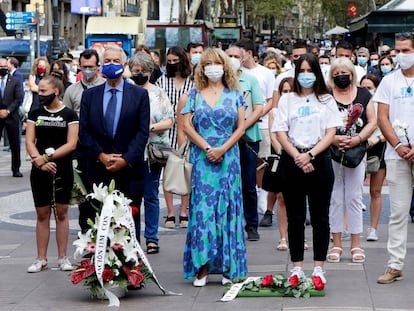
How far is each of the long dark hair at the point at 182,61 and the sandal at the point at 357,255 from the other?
3.14 meters

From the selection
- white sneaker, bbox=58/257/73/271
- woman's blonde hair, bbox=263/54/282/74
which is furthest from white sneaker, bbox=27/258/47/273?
woman's blonde hair, bbox=263/54/282/74

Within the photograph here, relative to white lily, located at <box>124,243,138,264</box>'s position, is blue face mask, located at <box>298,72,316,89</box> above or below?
above

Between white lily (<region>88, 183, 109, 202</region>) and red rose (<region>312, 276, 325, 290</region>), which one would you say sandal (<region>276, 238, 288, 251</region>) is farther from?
white lily (<region>88, 183, 109, 202</region>)

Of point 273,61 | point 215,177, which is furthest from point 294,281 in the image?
point 273,61

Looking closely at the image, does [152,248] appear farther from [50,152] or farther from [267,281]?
[267,281]

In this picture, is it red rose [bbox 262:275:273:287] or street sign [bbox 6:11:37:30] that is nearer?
red rose [bbox 262:275:273:287]

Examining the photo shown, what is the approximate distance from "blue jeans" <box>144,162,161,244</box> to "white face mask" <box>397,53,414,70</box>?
9.92 ft

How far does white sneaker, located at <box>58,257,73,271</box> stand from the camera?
10.2m

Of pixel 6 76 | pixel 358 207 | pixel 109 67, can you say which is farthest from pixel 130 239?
pixel 6 76

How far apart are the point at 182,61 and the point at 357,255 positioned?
3293 millimetres

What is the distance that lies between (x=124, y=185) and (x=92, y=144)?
0.44m

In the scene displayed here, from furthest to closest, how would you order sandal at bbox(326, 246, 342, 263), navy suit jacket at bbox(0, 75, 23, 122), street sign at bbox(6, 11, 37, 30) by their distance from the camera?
street sign at bbox(6, 11, 37, 30) < navy suit jacket at bbox(0, 75, 23, 122) < sandal at bbox(326, 246, 342, 263)

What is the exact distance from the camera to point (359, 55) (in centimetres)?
2148

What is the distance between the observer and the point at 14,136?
18578 mm
